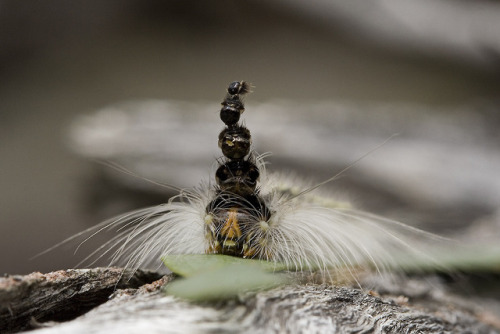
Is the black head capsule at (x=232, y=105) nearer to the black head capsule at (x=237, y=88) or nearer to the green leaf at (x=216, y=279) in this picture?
the black head capsule at (x=237, y=88)

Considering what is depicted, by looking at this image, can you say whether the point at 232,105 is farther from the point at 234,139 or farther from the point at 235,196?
the point at 235,196

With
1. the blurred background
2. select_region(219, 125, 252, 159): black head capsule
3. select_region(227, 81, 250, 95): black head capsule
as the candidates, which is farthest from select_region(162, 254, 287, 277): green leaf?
the blurred background

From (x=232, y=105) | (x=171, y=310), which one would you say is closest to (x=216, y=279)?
(x=171, y=310)

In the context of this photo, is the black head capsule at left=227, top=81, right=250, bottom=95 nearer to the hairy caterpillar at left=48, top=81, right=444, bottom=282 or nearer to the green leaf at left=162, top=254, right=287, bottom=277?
the hairy caterpillar at left=48, top=81, right=444, bottom=282

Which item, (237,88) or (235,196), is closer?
(237,88)

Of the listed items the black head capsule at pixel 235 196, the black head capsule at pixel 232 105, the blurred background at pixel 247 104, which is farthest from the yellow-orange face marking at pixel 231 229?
the blurred background at pixel 247 104

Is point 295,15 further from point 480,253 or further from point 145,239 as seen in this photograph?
point 145,239
